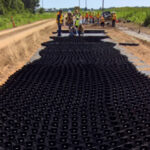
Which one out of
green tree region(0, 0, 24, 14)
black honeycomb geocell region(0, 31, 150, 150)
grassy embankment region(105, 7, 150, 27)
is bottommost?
black honeycomb geocell region(0, 31, 150, 150)

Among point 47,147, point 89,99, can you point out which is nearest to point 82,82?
point 89,99

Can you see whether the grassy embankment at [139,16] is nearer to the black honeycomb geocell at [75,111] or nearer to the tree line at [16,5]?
the tree line at [16,5]

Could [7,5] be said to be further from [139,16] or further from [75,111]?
[75,111]

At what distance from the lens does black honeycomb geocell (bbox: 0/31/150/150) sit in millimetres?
4129

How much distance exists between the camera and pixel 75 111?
5.02 metres

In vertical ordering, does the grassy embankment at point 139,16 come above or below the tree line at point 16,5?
below

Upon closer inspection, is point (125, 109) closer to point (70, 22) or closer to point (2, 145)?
point (2, 145)

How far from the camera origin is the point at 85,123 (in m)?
4.63

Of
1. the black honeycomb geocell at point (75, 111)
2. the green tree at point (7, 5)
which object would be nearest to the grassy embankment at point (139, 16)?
the green tree at point (7, 5)

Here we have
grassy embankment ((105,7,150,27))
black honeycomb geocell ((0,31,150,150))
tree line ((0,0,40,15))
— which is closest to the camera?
black honeycomb geocell ((0,31,150,150))

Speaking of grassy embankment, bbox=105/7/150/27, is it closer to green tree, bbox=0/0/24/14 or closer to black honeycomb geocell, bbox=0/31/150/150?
green tree, bbox=0/0/24/14

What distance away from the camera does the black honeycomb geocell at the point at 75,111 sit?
4129 millimetres

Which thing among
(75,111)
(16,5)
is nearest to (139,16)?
(16,5)

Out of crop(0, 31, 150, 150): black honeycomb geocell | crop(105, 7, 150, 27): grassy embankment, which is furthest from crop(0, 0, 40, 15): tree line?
crop(0, 31, 150, 150): black honeycomb geocell
